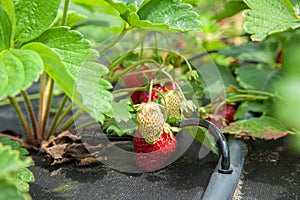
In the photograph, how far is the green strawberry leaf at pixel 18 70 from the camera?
0.56m

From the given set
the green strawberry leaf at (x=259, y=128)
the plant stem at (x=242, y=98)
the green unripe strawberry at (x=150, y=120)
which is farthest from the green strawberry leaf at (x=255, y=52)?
the green unripe strawberry at (x=150, y=120)

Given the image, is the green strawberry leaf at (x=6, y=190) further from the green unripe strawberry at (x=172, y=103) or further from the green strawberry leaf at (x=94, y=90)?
the green unripe strawberry at (x=172, y=103)

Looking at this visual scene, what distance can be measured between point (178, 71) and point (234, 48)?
284 millimetres

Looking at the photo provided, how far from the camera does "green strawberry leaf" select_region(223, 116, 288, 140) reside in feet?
3.00

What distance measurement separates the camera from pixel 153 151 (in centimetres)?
78

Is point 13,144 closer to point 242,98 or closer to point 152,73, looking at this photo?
point 152,73

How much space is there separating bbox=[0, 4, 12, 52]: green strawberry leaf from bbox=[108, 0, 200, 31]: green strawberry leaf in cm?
15

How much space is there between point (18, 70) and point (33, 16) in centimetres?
14

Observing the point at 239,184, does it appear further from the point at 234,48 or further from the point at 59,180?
the point at 234,48

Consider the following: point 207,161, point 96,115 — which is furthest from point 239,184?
point 96,115

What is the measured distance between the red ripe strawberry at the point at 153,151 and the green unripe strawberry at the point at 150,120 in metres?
0.02

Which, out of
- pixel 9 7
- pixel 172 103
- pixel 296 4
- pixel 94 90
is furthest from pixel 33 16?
pixel 296 4

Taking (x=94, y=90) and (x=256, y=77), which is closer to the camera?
(x=94, y=90)

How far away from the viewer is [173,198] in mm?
707
